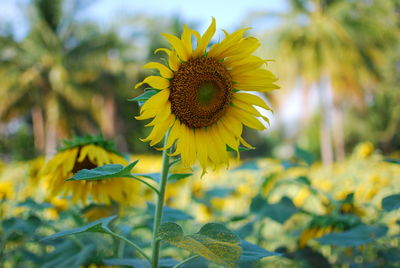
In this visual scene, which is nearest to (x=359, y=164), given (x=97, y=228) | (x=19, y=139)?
(x=97, y=228)

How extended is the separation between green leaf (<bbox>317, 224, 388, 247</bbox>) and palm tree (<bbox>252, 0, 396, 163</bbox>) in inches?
510

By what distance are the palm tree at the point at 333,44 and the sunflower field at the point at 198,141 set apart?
6 cm

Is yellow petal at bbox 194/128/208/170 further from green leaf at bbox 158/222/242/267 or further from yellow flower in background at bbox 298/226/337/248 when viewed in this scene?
yellow flower in background at bbox 298/226/337/248

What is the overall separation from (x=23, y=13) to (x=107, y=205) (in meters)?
19.3

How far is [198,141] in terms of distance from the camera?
32.5 inches

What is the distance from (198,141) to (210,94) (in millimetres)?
108

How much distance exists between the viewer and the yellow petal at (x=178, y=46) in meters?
0.72

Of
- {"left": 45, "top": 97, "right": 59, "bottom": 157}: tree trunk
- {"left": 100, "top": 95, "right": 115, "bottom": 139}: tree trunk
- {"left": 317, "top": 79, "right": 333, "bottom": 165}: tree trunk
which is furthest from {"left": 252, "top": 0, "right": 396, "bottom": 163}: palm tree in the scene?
{"left": 45, "top": 97, "right": 59, "bottom": 157}: tree trunk

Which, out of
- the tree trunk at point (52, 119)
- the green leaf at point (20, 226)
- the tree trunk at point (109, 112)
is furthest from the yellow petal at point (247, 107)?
the tree trunk at point (109, 112)

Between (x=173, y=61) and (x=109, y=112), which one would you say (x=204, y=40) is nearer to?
(x=173, y=61)

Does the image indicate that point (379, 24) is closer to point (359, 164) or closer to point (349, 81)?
point (349, 81)

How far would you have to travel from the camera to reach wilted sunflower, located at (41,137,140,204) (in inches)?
38.5

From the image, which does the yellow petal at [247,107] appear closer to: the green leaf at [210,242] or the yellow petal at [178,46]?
the yellow petal at [178,46]

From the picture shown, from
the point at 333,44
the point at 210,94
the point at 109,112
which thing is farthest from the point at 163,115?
the point at 109,112
